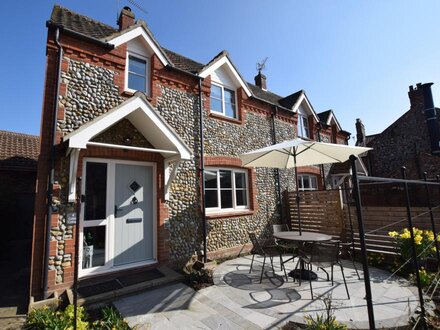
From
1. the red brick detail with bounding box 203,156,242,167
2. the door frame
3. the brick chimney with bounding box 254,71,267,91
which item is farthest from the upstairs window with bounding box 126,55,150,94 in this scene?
the brick chimney with bounding box 254,71,267,91

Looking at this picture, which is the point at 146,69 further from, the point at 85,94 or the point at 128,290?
the point at 128,290

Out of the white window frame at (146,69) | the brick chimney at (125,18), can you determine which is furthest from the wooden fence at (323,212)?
the brick chimney at (125,18)

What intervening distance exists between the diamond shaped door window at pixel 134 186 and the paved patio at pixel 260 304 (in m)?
2.54

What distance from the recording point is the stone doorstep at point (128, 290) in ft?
14.5

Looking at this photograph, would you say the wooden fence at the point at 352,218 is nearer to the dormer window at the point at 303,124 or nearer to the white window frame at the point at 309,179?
the white window frame at the point at 309,179

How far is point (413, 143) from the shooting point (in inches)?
618

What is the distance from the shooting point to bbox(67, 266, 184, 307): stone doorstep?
4422mm

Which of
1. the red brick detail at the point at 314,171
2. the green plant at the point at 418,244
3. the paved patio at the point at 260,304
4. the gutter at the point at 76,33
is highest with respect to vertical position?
the gutter at the point at 76,33

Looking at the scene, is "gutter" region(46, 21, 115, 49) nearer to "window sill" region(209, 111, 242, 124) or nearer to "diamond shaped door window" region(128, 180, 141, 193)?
"window sill" region(209, 111, 242, 124)

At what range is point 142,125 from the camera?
6156 millimetres

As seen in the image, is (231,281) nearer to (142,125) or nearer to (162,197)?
(162,197)

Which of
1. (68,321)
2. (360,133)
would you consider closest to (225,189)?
(68,321)

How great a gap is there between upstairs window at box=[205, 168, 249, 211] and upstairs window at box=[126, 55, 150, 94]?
3.32 metres

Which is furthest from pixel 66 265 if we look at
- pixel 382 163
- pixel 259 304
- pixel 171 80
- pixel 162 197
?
pixel 382 163
